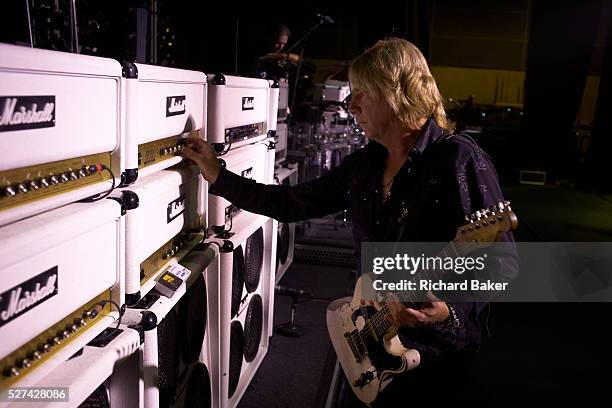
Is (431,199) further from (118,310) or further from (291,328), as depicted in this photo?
(291,328)

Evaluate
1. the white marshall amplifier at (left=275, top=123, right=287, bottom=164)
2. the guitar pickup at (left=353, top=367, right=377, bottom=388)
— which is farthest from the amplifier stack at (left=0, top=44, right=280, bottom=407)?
the white marshall amplifier at (left=275, top=123, right=287, bottom=164)

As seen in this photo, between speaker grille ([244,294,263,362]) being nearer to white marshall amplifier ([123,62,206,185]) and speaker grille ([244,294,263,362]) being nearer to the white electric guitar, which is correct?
the white electric guitar

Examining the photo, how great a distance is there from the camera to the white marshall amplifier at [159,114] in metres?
1.26

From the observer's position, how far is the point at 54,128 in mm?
949

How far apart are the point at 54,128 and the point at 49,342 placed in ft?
1.21

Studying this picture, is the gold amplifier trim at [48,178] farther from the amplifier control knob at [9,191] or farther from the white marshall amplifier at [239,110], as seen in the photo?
the white marshall amplifier at [239,110]

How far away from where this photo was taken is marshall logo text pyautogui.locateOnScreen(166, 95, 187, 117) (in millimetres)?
1530

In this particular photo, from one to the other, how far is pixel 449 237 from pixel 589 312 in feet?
9.77

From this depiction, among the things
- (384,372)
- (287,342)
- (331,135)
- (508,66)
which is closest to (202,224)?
(384,372)

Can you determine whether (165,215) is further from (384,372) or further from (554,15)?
(554,15)

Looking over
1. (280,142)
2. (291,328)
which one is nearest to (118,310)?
(291,328)

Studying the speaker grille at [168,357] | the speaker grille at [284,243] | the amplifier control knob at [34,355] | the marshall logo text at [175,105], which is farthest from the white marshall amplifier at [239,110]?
the speaker grille at [284,243]

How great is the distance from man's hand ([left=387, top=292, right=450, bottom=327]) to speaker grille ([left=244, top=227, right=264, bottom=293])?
105cm

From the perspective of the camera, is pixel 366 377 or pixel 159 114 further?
pixel 366 377
